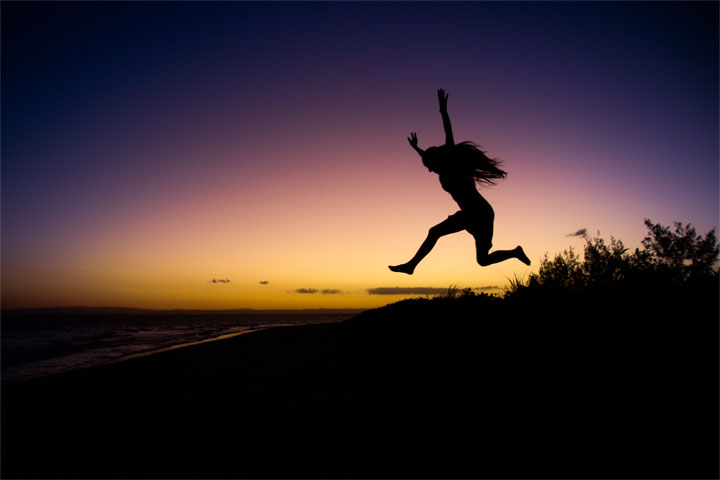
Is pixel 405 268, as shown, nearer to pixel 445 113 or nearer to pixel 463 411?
pixel 445 113

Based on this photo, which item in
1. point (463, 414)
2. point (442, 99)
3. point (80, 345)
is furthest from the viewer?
point (80, 345)

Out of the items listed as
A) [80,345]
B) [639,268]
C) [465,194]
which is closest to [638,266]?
→ [639,268]

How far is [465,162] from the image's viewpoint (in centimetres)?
512

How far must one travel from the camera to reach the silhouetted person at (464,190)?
16.2ft

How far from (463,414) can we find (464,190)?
3.40 metres

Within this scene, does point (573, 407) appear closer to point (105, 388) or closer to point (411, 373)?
point (411, 373)

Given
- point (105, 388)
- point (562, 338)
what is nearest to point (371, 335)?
point (562, 338)

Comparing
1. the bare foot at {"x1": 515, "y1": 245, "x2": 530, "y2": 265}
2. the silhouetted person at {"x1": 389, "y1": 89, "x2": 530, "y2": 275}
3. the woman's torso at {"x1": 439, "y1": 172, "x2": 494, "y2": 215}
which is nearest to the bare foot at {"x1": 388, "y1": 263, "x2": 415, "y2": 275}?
the silhouetted person at {"x1": 389, "y1": 89, "x2": 530, "y2": 275}

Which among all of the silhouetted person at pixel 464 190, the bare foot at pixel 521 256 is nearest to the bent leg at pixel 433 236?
the silhouetted person at pixel 464 190

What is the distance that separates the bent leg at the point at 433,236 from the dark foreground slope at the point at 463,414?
137 centimetres

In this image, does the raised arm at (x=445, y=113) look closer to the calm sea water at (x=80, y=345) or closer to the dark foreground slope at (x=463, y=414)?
the dark foreground slope at (x=463, y=414)

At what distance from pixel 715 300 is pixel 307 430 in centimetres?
381

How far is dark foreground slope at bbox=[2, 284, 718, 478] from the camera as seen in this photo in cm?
195

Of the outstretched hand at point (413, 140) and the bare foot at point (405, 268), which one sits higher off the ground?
the outstretched hand at point (413, 140)
